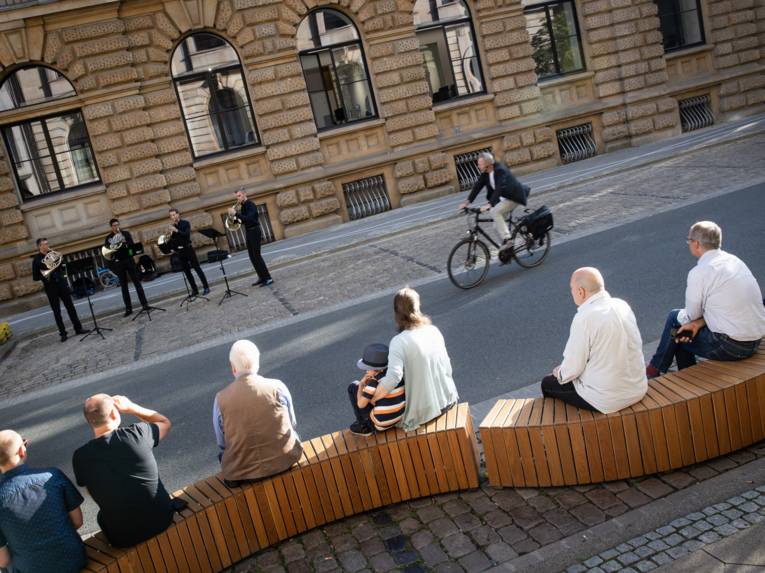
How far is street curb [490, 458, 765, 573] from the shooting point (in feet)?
14.5

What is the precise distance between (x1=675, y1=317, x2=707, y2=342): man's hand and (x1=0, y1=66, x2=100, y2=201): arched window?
1627cm

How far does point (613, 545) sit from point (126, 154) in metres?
16.4

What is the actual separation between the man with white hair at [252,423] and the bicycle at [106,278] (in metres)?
14.3

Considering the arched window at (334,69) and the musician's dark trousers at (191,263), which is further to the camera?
the arched window at (334,69)

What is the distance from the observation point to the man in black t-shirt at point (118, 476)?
15.3 feet

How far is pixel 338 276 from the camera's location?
556 inches

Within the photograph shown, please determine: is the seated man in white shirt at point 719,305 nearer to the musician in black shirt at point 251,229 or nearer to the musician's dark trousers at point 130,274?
the musician in black shirt at point 251,229

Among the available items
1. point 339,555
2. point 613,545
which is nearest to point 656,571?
point 613,545

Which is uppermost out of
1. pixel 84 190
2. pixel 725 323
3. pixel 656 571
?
pixel 84 190

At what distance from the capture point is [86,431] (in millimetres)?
8734

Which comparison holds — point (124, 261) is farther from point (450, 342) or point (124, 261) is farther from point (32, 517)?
point (32, 517)

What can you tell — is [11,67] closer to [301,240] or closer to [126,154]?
[126,154]

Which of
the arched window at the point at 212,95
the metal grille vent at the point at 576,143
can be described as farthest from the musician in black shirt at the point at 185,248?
the metal grille vent at the point at 576,143

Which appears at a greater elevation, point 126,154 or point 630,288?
point 126,154
